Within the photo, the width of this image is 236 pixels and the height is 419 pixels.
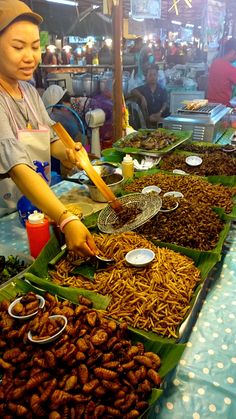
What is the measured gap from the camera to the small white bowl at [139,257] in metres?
1.69

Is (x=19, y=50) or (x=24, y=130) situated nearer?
(x=19, y=50)

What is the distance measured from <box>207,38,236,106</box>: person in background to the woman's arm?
18.7ft

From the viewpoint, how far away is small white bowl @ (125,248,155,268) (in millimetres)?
1695

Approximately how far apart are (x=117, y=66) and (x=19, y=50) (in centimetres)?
259

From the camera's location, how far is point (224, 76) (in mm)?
6242

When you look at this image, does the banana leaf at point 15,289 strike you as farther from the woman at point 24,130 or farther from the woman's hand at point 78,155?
the woman's hand at point 78,155

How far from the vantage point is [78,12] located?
19.1 ft

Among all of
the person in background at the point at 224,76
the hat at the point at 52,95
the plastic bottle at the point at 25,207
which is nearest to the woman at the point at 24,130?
the plastic bottle at the point at 25,207

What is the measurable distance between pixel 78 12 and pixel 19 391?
649 cm

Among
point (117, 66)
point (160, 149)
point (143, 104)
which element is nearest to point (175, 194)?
point (160, 149)

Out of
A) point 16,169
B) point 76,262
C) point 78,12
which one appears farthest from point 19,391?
point 78,12

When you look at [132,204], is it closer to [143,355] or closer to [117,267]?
[117,267]

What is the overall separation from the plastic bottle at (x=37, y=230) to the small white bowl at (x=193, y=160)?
2.03 metres

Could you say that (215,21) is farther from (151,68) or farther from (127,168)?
(127,168)
